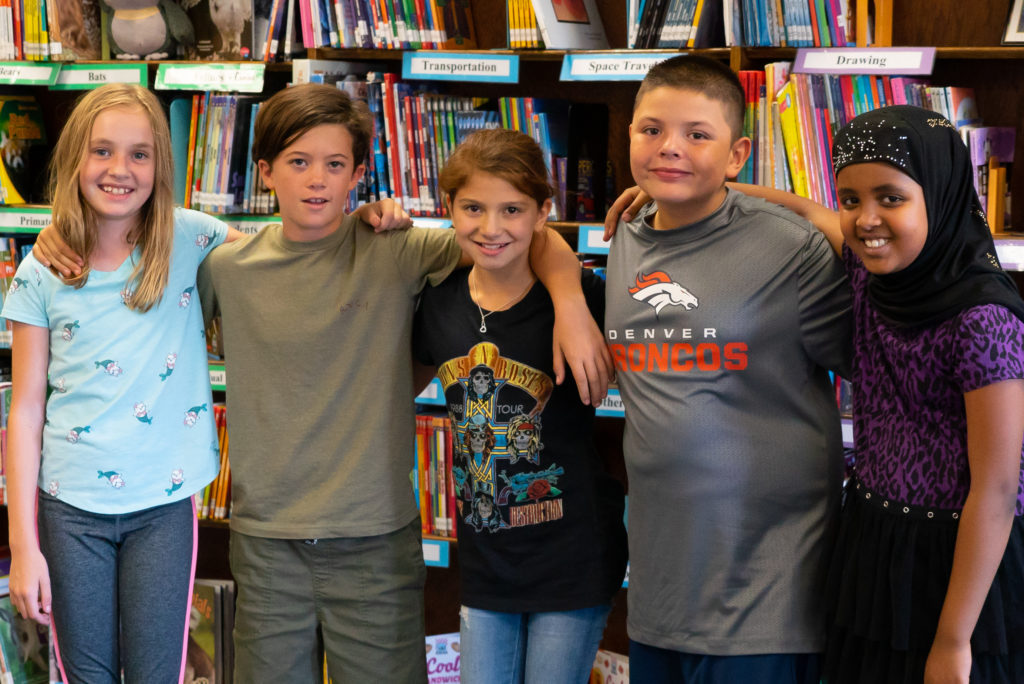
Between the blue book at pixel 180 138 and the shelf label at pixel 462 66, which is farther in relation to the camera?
the blue book at pixel 180 138

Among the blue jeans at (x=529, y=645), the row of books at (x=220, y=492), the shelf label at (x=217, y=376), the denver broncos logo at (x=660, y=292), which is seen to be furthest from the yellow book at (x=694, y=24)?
the row of books at (x=220, y=492)

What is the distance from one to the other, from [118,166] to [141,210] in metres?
0.11

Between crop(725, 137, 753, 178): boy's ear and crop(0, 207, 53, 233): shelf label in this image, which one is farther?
crop(0, 207, 53, 233): shelf label

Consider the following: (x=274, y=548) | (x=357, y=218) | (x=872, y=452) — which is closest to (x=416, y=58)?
(x=357, y=218)

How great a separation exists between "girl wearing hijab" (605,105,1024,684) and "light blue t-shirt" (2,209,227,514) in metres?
1.20

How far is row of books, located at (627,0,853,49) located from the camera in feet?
7.25

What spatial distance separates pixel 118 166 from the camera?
6.16 feet

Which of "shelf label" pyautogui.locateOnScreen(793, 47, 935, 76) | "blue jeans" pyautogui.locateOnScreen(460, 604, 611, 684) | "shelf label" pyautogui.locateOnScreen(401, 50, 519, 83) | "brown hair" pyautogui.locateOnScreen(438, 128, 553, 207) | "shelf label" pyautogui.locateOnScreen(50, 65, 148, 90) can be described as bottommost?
"blue jeans" pyautogui.locateOnScreen(460, 604, 611, 684)

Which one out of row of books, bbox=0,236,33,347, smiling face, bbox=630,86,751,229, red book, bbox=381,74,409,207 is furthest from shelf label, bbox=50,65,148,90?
smiling face, bbox=630,86,751,229

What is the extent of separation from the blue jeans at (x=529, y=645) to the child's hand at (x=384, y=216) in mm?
686

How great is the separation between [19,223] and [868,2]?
7.25ft

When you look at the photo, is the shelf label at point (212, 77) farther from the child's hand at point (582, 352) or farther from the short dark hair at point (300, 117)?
the child's hand at point (582, 352)

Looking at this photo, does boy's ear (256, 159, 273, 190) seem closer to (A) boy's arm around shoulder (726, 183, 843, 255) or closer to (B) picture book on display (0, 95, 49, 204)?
(A) boy's arm around shoulder (726, 183, 843, 255)

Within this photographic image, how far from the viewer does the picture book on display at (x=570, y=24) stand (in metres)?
2.36
